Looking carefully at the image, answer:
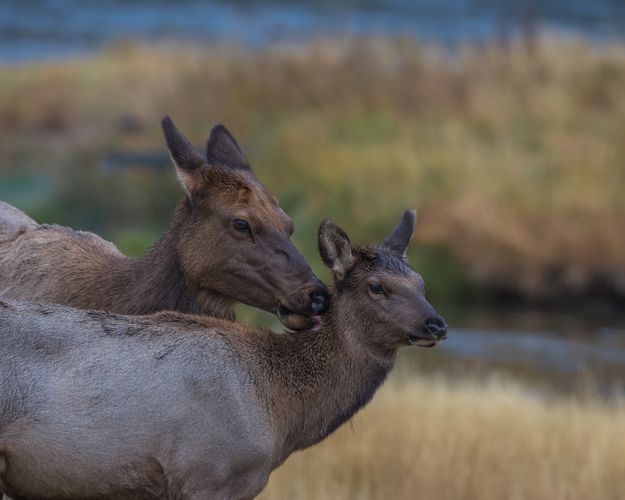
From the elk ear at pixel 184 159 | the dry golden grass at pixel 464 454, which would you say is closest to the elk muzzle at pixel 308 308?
the elk ear at pixel 184 159

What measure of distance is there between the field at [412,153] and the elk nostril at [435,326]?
58.3 ft

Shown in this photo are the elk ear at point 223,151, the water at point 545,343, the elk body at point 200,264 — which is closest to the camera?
the elk body at point 200,264

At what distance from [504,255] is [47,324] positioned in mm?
19162

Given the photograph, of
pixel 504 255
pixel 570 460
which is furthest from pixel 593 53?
pixel 570 460

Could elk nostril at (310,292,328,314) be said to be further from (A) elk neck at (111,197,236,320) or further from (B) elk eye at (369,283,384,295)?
(A) elk neck at (111,197,236,320)

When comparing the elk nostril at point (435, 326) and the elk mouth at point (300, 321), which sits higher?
the elk nostril at point (435, 326)

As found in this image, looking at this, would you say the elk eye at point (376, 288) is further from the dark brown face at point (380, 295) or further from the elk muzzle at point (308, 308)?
the elk muzzle at point (308, 308)

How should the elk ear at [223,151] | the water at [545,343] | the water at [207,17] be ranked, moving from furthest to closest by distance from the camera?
the water at [207,17] < the water at [545,343] < the elk ear at [223,151]

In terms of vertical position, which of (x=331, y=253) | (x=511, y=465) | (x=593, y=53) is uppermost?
(x=593, y=53)

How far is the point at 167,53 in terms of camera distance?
131 feet

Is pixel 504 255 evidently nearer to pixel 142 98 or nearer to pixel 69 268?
pixel 142 98

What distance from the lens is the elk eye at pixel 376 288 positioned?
27.2ft

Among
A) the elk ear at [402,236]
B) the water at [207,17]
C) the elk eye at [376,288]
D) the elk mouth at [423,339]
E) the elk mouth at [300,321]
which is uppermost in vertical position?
the water at [207,17]

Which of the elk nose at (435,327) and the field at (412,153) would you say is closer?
the elk nose at (435,327)
